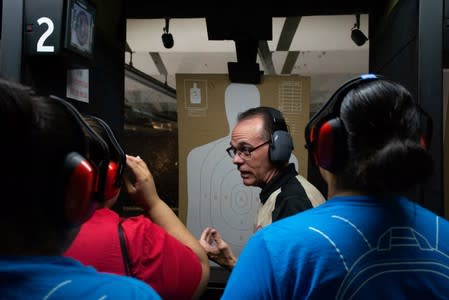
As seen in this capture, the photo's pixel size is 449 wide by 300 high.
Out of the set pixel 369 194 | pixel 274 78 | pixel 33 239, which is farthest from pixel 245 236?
pixel 33 239

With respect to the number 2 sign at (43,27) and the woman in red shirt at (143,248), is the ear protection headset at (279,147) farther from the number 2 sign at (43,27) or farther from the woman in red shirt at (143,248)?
the number 2 sign at (43,27)

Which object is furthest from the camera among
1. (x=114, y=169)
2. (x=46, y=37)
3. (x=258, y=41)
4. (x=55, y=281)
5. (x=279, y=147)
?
(x=258, y=41)

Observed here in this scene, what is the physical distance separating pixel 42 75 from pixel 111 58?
25.6 inches

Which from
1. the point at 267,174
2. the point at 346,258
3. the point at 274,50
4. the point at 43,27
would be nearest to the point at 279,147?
the point at 267,174

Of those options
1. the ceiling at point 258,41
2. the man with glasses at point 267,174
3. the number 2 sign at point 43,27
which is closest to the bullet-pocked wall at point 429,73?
the man with glasses at point 267,174

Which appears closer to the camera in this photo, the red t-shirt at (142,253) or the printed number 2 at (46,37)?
the red t-shirt at (142,253)

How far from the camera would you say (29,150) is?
59cm

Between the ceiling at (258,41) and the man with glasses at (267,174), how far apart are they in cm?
64

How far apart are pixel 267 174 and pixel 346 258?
114cm

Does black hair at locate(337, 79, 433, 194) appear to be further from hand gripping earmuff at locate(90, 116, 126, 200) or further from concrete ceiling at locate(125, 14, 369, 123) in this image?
concrete ceiling at locate(125, 14, 369, 123)

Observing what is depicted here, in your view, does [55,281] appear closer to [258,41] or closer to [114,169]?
[114,169]

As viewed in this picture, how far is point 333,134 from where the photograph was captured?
88cm

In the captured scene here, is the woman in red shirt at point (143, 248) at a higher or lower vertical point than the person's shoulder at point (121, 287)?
lower

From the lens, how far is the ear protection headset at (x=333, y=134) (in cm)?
88
